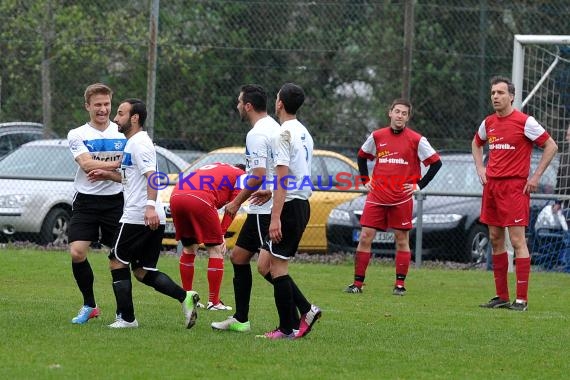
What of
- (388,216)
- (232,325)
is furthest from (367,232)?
(232,325)

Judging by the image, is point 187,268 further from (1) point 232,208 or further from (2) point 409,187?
(2) point 409,187

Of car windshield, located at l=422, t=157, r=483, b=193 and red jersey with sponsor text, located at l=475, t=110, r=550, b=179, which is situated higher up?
red jersey with sponsor text, located at l=475, t=110, r=550, b=179

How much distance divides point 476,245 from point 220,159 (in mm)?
3854

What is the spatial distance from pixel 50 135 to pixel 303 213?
37.7ft

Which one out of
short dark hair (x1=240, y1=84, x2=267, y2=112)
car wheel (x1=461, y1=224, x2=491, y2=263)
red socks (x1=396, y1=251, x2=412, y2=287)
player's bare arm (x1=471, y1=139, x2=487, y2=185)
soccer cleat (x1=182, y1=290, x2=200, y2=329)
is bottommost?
car wheel (x1=461, y1=224, x2=491, y2=263)

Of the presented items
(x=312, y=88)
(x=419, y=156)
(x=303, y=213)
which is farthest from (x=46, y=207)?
(x=303, y=213)

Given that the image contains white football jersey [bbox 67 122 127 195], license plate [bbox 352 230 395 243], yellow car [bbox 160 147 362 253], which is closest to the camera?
white football jersey [bbox 67 122 127 195]

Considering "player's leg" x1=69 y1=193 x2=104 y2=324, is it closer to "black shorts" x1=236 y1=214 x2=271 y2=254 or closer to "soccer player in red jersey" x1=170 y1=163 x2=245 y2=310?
"soccer player in red jersey" x1=170 y1=163 x2=245 y2=310

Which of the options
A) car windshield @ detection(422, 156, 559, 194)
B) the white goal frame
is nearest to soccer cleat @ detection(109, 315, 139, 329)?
the white goal frame

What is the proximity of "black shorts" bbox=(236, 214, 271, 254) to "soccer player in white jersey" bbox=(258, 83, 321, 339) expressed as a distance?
0.33 ft

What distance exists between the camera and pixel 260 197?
30.4 feet

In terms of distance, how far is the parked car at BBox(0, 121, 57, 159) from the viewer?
20.1 meters

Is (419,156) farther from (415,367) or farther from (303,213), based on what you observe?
(415,367)

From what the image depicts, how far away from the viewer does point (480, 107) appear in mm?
20016
